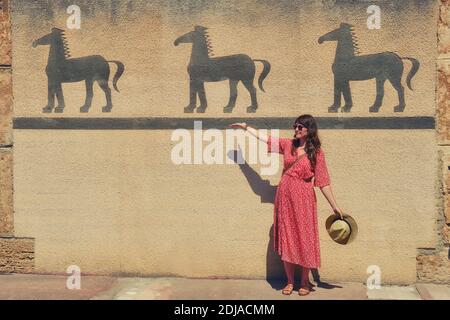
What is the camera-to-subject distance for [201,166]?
5348mm

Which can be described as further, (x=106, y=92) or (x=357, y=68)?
(x=106, y=92)

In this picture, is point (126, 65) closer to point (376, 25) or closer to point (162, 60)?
point (162, 60)

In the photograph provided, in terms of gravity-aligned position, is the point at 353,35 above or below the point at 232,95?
above

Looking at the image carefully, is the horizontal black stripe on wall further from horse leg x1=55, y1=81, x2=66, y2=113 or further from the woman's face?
the woman's face

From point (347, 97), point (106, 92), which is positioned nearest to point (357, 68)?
point (347, 97)

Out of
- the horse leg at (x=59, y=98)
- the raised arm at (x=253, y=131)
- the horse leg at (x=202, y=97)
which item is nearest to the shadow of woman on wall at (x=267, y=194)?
the raised arm at (x=253, y=131)

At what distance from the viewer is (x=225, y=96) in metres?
5.30

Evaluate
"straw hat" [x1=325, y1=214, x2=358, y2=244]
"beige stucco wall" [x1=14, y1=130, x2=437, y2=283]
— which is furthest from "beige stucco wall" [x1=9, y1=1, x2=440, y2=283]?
"straw hat" [x1=325, y1=214, x2=358, y2=244]

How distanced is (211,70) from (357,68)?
1407mm

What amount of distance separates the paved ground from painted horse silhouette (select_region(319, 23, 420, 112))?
1.71m

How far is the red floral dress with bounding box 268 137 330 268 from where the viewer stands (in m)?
4.81

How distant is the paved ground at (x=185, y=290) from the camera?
15.9ft

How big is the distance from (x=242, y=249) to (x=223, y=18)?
2.28m

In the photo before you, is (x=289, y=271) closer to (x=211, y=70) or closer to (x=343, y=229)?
(x=343, y=229)
